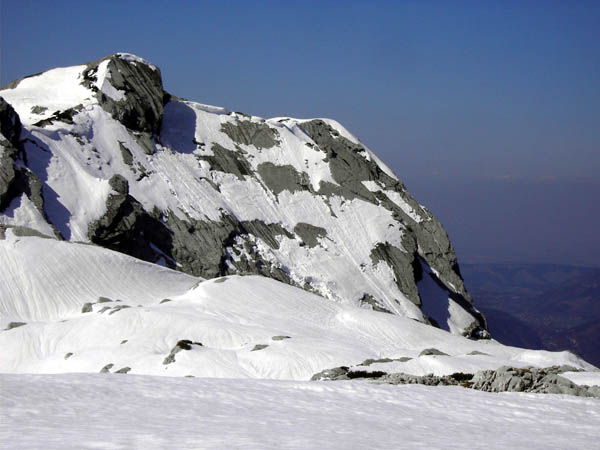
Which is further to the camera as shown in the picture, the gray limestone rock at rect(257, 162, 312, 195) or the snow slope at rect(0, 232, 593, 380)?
the gray limestone rock at rect(257, 162, 312, 195)

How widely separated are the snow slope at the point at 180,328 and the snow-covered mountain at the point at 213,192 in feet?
55.9

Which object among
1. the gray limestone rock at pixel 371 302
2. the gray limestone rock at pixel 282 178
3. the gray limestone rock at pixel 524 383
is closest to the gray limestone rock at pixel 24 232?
the gray limestone rock at pixel 371 302

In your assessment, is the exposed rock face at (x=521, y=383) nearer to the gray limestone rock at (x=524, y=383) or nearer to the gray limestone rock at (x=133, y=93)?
the gray limestone rock at (x=524, y=383)

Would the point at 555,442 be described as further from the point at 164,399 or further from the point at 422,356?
the point at 422,356

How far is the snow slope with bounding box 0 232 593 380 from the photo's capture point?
1768 inches

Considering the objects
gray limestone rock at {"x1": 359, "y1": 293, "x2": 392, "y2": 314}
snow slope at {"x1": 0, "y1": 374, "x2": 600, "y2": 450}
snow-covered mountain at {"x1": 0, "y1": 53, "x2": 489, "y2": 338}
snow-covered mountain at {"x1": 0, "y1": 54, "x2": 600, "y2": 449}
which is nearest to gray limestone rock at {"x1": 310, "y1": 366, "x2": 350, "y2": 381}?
snow-covered mountain at {"x1": 0, "y1": 54, "x2": 600, "y2": 449}

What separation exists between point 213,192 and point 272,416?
9721cm

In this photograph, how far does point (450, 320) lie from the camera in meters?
114

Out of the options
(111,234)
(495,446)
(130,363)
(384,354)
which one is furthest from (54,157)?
(495,446)

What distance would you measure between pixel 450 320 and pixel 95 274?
6593cm

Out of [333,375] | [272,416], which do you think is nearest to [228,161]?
[333,375]

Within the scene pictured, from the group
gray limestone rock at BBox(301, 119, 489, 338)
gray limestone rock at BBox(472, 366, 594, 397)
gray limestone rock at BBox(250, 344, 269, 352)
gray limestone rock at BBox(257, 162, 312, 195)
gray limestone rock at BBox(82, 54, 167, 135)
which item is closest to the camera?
gray limestone rock at BBox(472, 366, 594, 397)

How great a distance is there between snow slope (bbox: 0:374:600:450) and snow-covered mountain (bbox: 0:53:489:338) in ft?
215

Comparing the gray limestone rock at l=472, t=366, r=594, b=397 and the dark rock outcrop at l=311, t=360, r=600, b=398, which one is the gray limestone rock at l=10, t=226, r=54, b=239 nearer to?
the dark rock outcrop at l=311, t=360, r=600, b=398
